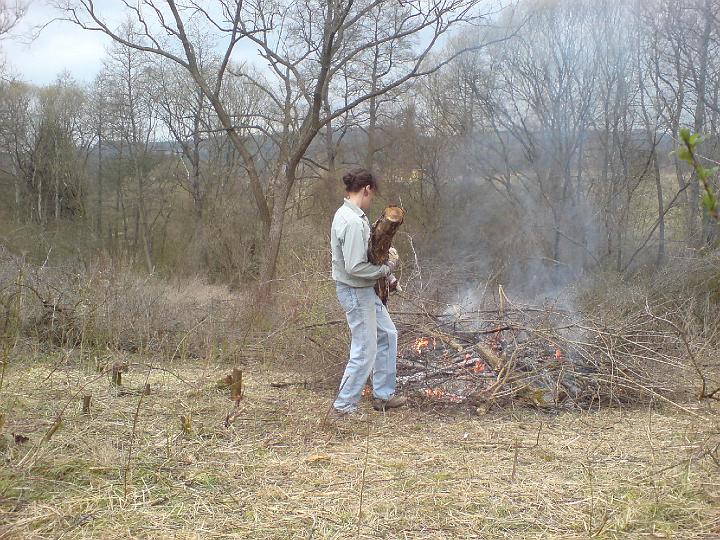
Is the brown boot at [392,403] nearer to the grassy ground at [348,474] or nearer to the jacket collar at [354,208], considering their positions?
the grassy ground at [348,474]

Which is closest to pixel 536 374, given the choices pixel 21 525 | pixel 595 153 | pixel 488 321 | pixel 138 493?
pixel 488 321

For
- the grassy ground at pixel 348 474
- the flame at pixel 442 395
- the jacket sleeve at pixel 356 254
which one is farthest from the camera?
the flame at pixel 442 395

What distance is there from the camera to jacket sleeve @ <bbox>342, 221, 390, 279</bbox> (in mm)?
4891

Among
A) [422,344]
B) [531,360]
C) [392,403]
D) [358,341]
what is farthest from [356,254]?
[531,360]

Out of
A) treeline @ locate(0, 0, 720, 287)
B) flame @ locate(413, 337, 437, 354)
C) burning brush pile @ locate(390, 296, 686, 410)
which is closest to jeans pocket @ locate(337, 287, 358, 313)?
burning brush pile @ locate(390, 296, 686, 410)

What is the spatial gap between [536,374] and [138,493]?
3.51 meters

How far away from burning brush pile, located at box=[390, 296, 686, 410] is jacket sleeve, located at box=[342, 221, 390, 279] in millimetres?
1402

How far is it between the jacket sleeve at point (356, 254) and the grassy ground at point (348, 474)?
1.09 meters

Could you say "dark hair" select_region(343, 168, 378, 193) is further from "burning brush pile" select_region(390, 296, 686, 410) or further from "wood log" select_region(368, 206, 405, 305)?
"burning brush pile" select_region(390, 296, 686, 410)

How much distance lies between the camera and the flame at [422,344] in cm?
659

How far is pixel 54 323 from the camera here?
866 centimetres

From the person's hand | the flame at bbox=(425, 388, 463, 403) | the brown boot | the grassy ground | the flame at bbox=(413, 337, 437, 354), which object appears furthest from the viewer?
the flame at bbox=(413, 337, 437, 354)

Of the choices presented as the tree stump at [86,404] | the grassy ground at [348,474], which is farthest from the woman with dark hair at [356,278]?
the tree stump at [86,404]

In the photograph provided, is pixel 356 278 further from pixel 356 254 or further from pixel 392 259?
pixel 392 259
